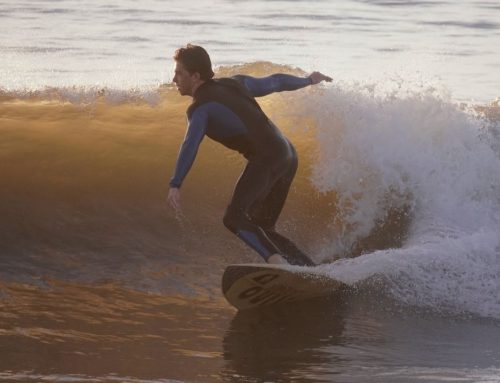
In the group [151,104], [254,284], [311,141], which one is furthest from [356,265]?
[151,104]

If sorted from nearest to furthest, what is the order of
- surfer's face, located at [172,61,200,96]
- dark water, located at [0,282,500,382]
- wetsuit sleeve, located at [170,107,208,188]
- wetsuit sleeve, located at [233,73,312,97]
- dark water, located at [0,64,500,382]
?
dark water, located at [0,282,500,382], dark water, located at [0,64,500,382], wetsuit sleeve, located at [170,107,208,188], surfer's face, located at [172,61,200,96], wetsuit sleeve, located at [233,73,312,97]

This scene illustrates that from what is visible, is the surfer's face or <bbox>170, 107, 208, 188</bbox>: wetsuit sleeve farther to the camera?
the surfer's face

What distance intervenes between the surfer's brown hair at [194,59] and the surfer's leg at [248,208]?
0.69 metres

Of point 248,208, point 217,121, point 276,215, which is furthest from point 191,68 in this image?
point 276,215

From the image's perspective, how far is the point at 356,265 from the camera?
856 cm

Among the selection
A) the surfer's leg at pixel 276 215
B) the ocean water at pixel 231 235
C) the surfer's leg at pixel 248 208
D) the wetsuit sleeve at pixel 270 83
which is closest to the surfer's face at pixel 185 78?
the wetsuit sleeve at pixel 270 83

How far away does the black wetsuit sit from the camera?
26.2ft

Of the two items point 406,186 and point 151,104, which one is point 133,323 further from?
point 151,104

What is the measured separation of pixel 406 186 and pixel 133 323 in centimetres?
347

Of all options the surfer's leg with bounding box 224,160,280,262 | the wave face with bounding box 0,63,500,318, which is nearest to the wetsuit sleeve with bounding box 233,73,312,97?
the surfer's leg with bounding box 224,160,280,262

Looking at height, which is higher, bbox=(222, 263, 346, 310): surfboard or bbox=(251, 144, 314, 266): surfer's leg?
bbox=(251, 144, 314, 266): surfer's leg

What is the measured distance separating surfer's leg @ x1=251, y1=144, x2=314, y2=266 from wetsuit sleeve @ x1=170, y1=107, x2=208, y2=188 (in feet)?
2.31

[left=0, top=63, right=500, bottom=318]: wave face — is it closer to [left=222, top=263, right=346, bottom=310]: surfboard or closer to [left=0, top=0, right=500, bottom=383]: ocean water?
[left=0, top=0, right=500, bottom=383]: ocean water

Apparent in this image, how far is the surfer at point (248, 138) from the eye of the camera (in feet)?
26.1
